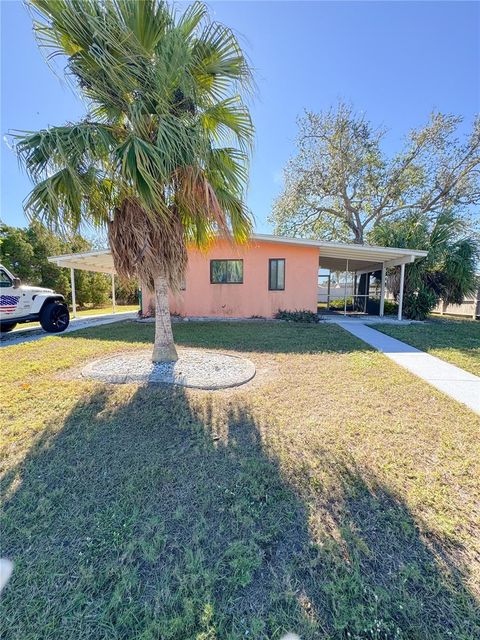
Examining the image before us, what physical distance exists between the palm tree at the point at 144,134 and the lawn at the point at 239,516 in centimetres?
273

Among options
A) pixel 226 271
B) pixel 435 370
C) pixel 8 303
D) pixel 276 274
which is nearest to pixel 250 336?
pixel 276 274

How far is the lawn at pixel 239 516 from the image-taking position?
4.65 feet

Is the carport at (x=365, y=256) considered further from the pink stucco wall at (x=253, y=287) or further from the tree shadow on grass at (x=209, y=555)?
the tree shadow on grass at (x=209, y=555)

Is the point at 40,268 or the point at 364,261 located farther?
the point at 40,268

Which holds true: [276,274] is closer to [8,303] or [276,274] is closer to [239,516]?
[8,303]

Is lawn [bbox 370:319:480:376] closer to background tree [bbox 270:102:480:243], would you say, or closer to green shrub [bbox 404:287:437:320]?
green shrub [bbox 404:287:437:320]

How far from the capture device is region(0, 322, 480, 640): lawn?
4.65 ft

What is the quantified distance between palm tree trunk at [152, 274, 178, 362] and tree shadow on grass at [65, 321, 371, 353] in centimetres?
166

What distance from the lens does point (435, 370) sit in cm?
530

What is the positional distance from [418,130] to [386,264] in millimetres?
11291

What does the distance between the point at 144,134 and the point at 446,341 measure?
8960mm

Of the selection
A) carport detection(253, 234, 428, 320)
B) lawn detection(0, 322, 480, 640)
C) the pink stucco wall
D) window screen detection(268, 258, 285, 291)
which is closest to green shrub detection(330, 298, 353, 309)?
carport detection(253, 234, 428, 320)

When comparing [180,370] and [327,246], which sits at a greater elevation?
[327,246]

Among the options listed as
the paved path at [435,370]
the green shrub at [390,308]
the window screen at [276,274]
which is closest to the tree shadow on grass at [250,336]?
the paved path at [435,370]
